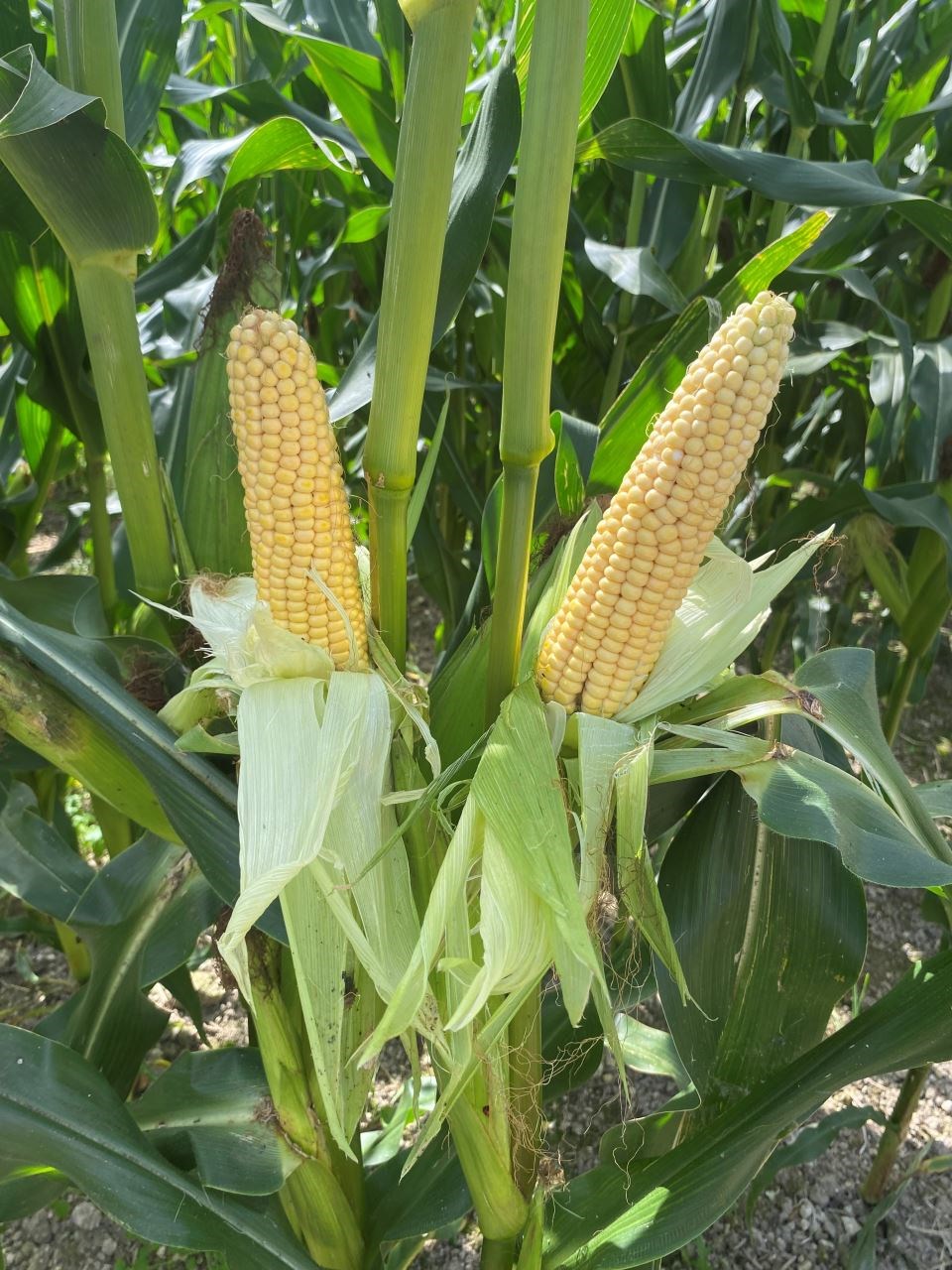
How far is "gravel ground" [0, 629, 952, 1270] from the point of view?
1.59m

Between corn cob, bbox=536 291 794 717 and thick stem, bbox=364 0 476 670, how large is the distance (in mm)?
187

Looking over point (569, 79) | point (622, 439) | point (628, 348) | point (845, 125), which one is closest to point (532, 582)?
point (622, 439)

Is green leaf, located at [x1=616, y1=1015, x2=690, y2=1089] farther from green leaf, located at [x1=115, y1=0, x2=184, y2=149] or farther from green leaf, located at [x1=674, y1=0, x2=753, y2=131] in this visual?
green leaf, located at [x1=674, y1=0, x2=753, y2=131]

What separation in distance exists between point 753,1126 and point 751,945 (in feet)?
0.61

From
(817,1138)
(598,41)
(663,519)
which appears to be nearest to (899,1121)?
(817,1138)

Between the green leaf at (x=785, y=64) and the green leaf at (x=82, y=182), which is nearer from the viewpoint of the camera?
the green leaf at (x=82, y=182)

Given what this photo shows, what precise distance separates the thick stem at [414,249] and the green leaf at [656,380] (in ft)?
1.11

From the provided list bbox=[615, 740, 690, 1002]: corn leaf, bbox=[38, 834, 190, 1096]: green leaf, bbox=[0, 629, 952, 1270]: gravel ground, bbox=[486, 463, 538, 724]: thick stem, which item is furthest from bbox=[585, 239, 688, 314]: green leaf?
bbox=[0, 629, 952, 1270]: gravel ground

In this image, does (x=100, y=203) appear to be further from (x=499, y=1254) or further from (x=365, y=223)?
(x=499, y=1254)

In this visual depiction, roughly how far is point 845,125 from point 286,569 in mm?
1547

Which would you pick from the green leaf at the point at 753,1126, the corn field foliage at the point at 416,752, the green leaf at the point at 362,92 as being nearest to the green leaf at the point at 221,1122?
the corn field foliage at the point at 416,752

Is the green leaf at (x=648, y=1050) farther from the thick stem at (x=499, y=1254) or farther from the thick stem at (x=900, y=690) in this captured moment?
the thick stem at (x=900, y=690)

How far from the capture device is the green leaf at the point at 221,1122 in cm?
101

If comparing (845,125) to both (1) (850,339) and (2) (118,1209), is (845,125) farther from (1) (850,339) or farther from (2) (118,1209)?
(2) (118,1209)
